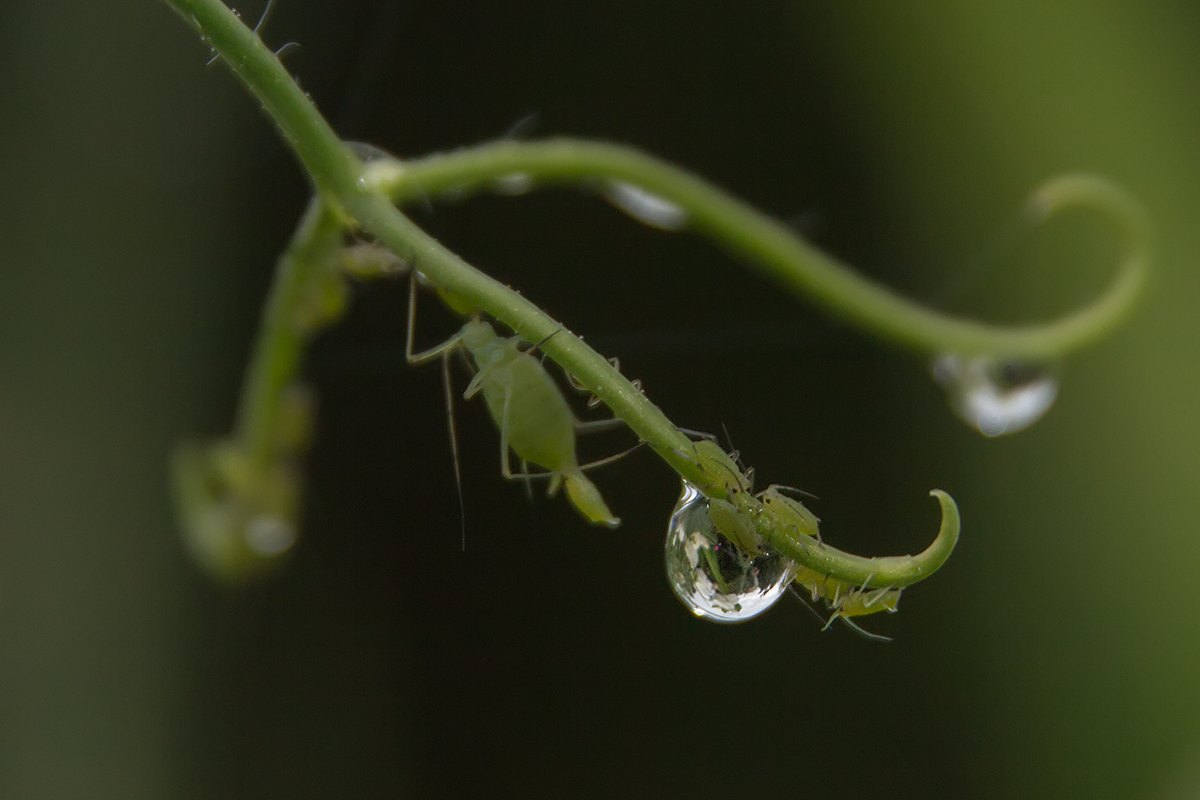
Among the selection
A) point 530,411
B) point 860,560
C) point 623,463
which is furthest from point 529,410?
point 623,463

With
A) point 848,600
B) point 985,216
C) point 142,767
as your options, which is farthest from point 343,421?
point 848,600

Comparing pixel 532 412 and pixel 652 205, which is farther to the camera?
pixel 652 205

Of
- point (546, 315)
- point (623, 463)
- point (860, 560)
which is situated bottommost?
point (860, 560)

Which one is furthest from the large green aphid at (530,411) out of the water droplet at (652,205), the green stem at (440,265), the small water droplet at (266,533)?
the small water droplet at (266,533)

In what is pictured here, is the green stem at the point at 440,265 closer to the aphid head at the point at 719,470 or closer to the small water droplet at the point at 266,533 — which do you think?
the aphid head at the point at 719,470

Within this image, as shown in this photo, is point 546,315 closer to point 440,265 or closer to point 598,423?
point 440,265

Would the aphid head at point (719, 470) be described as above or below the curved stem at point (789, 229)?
below

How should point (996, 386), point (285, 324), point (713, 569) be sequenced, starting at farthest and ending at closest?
point (996, 386), point (285, 324), point (713, 569)
